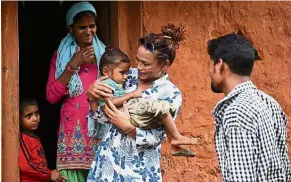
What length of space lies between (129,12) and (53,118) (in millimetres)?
1466

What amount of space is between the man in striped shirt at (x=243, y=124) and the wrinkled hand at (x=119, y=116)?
0.87m

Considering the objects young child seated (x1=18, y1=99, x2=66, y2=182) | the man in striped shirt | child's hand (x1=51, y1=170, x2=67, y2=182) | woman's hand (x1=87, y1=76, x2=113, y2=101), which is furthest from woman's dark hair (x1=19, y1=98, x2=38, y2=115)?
the man in striped shirt

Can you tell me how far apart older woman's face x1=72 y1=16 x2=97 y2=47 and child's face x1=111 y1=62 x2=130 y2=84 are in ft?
2.66

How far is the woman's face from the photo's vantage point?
5.96 metres

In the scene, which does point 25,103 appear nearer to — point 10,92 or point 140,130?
point 10,92

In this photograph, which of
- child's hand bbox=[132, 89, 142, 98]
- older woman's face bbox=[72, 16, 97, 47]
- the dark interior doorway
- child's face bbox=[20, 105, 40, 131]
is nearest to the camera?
child's hand bbox=[132, 89, 142, 98]

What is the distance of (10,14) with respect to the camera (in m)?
6.89

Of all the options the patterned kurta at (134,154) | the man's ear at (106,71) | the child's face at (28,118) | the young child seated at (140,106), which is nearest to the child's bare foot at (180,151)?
the young child seated at (140,106)

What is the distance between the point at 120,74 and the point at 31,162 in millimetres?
1212

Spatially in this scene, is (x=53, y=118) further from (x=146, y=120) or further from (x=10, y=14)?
(x=146, y=120)

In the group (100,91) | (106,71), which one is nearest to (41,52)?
(106,71)

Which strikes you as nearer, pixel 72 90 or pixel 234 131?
pixel 234 131

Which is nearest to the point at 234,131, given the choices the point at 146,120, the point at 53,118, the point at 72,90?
the point at 146,120

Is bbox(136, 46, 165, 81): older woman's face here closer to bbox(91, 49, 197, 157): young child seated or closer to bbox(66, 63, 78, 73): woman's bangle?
bbox(91, 49, 197, 157): young child seated
